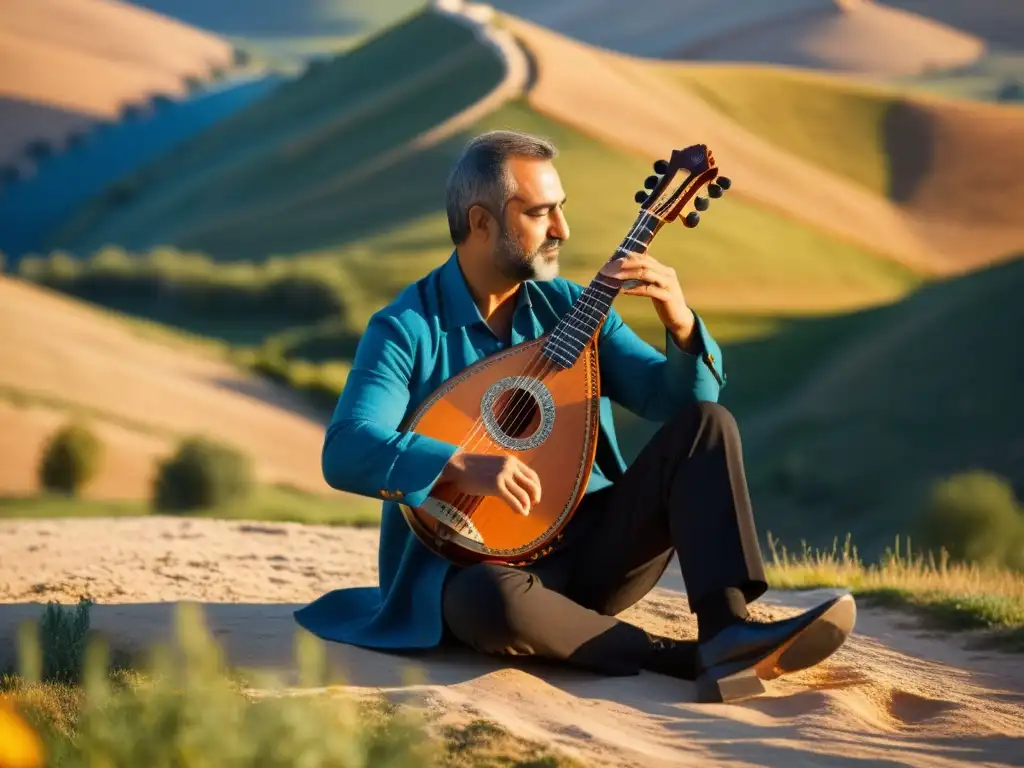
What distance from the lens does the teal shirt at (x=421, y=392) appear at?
14.6 ft

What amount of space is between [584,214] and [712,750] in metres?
38.6

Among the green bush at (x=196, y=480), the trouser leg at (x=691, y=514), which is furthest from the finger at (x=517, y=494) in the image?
the green bush at (x=196, y=480)

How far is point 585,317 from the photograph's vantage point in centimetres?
474

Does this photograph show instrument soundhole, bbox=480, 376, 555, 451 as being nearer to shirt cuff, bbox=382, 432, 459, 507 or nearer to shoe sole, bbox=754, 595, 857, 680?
shirt cuff, bbox=382, 432, 459, 507

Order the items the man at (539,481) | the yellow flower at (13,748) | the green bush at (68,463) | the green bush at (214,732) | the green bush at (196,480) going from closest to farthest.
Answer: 1. the yellow flower at (13,748)
2. the green bush at (214,732)
3. the man at (539,481)
4. the green bush at (196,480)
5. the green bush at (68,463)

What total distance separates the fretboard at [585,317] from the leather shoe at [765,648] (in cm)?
95

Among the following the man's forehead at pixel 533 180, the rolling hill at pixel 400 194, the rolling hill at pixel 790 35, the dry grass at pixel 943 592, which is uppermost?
the rolling hill at pixel 790 35

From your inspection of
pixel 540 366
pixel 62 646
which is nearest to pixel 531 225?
pixel 540 366

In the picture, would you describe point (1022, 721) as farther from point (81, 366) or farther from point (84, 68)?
point (84, 68)

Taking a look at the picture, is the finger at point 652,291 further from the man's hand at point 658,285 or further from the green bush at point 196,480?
the green bush at point 196,480

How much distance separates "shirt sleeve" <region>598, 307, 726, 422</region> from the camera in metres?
4.74

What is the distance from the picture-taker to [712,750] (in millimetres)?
Answer: 4094

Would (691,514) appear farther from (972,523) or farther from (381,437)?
(972,523)

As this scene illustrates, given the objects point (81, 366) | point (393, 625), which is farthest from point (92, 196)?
point (393, 625)
